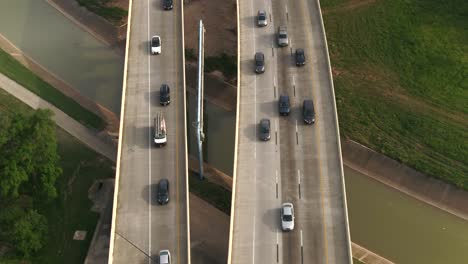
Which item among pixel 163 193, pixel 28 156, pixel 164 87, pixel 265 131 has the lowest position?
pixel 163 193

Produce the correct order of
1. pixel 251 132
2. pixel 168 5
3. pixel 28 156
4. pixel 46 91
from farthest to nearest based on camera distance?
pixel 46 91
pixel 168 5
pixel 251 132
pixel 28 156

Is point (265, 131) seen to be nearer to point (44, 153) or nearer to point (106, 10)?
point (44, 153)

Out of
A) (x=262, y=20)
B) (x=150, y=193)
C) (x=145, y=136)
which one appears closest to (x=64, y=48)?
(x=262, y=20)

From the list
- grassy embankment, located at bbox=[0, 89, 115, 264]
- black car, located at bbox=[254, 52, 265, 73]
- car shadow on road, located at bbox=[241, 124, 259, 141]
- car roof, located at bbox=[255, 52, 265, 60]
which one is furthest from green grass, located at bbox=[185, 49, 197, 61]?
car shadow on road, located at bbox=[241, 124, 259, 141]

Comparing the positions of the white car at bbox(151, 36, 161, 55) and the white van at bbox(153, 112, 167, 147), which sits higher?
the white car at bbox(151, 36, 161, 55)

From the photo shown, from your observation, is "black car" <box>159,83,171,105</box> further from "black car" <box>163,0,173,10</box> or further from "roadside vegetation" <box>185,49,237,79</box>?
"roadside vegetation" <box>185,49,237,79</box>
